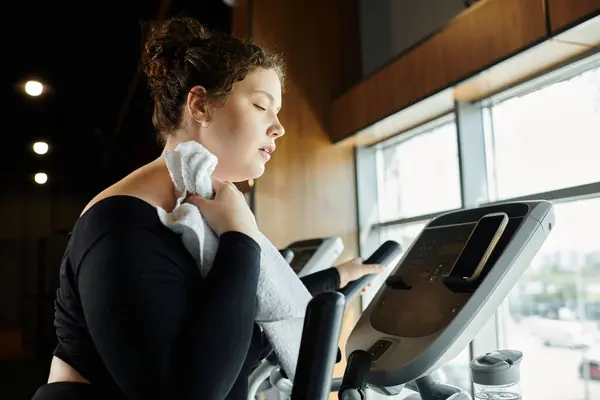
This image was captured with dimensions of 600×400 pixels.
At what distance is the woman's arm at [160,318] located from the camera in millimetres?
855

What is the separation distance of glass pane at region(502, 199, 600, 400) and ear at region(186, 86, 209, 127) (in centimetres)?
182

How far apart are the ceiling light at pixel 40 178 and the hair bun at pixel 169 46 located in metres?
3.80

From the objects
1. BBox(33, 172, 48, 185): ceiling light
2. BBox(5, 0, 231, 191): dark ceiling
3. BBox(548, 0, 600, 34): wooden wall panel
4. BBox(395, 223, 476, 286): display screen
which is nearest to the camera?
BBox(395, 223, 476, 286): display screen

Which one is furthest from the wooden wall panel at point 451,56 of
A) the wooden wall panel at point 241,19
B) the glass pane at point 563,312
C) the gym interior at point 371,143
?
the wooden wall panel at point 241,19

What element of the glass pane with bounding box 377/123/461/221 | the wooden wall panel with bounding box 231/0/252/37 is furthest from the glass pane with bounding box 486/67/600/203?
the wooden wall panel with bounding box 231/0/252/37

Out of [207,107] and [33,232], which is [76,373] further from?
[33,232]

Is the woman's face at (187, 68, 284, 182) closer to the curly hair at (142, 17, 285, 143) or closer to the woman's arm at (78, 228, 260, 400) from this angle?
the curly hair at (142, 17, 285, 143)

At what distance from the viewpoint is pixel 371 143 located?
3891 millimetres

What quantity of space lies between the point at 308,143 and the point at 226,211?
2.88m

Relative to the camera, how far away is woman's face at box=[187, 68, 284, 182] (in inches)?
45.8

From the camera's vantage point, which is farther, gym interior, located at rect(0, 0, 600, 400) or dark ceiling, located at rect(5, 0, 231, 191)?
dark ceiling, located at rect(5, 0, 231, 191)

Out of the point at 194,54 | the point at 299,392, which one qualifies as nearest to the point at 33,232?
the point at 194,54

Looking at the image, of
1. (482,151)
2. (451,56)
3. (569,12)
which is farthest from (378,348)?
(482,151)

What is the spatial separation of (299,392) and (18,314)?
438cm
